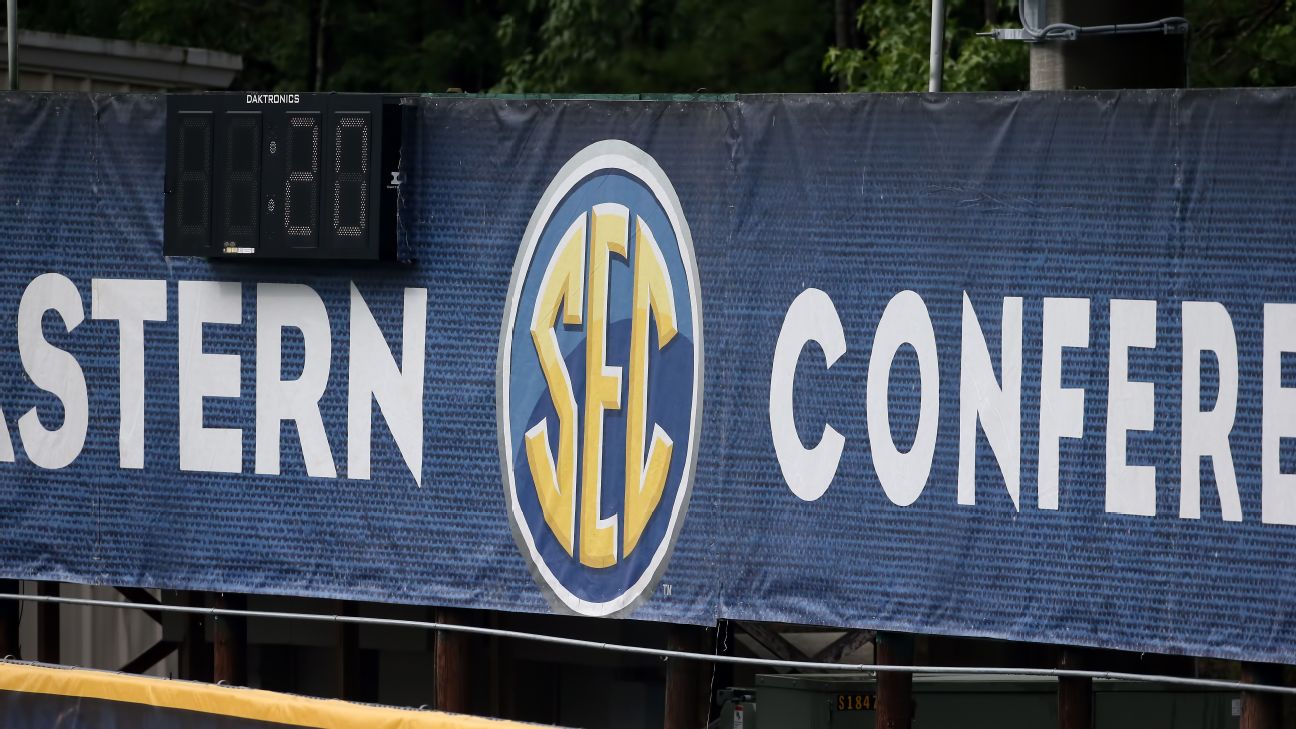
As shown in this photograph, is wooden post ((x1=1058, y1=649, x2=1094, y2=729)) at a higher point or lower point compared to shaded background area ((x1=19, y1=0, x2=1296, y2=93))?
lower

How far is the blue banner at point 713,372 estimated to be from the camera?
6629 mm

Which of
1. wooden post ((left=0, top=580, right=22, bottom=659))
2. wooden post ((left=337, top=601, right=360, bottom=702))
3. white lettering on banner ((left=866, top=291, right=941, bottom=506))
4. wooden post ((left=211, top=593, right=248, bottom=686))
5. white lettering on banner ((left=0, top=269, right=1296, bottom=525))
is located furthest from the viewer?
wooden post ((left=337, top=601, right=360, bottom=702))

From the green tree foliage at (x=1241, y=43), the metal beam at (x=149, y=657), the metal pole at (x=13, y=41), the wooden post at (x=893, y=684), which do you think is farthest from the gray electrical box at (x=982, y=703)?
the green tree foliage at (x=1241, y=43)

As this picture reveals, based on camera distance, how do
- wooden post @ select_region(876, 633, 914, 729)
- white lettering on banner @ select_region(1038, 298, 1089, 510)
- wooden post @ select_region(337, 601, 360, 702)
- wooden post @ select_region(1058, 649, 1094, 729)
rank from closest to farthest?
white lettering on banner @ select_region(1038, 298, 1089, 510)
wooden post @ select_region(1058, 649, 1094, 729)
wooden post @ select_region(876, 633, 914, 729)
wooden post @ select_region(337, 601, 360, 702)

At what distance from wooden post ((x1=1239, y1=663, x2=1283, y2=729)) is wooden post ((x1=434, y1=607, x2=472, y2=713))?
138 inches

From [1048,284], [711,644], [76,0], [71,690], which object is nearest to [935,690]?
[711,644]

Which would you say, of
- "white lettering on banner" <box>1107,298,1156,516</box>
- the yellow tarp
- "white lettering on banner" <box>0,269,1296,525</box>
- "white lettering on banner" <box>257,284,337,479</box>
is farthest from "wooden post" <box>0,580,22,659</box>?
"white lettering on banner" <box>1107,298,1156,516</box>

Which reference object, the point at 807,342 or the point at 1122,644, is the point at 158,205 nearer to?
the point at 807,342

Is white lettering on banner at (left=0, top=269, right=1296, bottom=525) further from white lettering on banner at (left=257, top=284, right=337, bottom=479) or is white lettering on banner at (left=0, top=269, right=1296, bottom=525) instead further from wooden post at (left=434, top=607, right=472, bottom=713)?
wooden post at (left=434, top=607, right=472, bottom=713)

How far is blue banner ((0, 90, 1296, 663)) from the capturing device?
6629mm

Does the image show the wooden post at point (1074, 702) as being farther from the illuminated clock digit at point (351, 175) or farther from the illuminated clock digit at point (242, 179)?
the illuminated clock digit at point (242, 179)

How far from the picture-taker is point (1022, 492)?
6875 millimetres

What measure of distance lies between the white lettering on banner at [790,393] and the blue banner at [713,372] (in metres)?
0.01

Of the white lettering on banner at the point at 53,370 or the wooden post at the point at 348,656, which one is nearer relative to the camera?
the white lettering on banner at the point at 53,370
